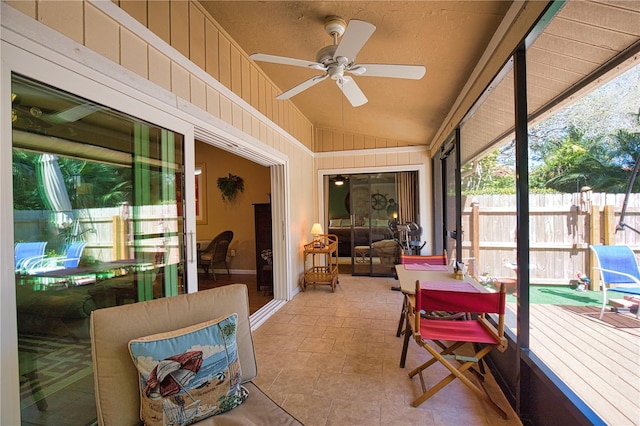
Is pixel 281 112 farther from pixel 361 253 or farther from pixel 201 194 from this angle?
pixel 201 194

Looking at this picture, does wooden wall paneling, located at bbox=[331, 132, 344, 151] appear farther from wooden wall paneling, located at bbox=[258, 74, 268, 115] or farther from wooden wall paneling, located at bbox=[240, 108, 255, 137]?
wooden wall paneling, located at bbox=[240, 108, 255, 137]

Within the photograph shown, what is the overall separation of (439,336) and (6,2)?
9.22ft

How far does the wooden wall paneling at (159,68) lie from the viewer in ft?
6.25

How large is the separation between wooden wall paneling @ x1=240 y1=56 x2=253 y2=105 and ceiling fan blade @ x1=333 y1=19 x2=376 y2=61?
1.39 m

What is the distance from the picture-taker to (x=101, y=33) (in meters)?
1.57

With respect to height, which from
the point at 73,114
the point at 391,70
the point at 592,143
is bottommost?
the point at 592,143

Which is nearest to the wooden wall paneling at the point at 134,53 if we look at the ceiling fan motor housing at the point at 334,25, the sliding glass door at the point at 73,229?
the sliding glass door at the point at 73,229

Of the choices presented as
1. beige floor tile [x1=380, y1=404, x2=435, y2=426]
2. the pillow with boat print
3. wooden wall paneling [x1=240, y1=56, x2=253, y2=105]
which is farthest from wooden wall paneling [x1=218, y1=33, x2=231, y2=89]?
beige floor tile [x1=380, y1=404, x2=435, y2=426]

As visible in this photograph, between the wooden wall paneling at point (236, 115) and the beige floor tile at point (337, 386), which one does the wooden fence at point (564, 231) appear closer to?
the beige floor tile at point (337, 386)

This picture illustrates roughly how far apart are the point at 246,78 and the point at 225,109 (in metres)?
0.65

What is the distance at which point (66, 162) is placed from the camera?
1512mm

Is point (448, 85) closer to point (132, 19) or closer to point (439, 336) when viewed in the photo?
point (439, 336)

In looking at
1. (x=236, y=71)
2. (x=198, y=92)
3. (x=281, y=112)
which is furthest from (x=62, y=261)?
(x=281, y=112)

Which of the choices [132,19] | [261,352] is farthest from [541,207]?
[132,19]
